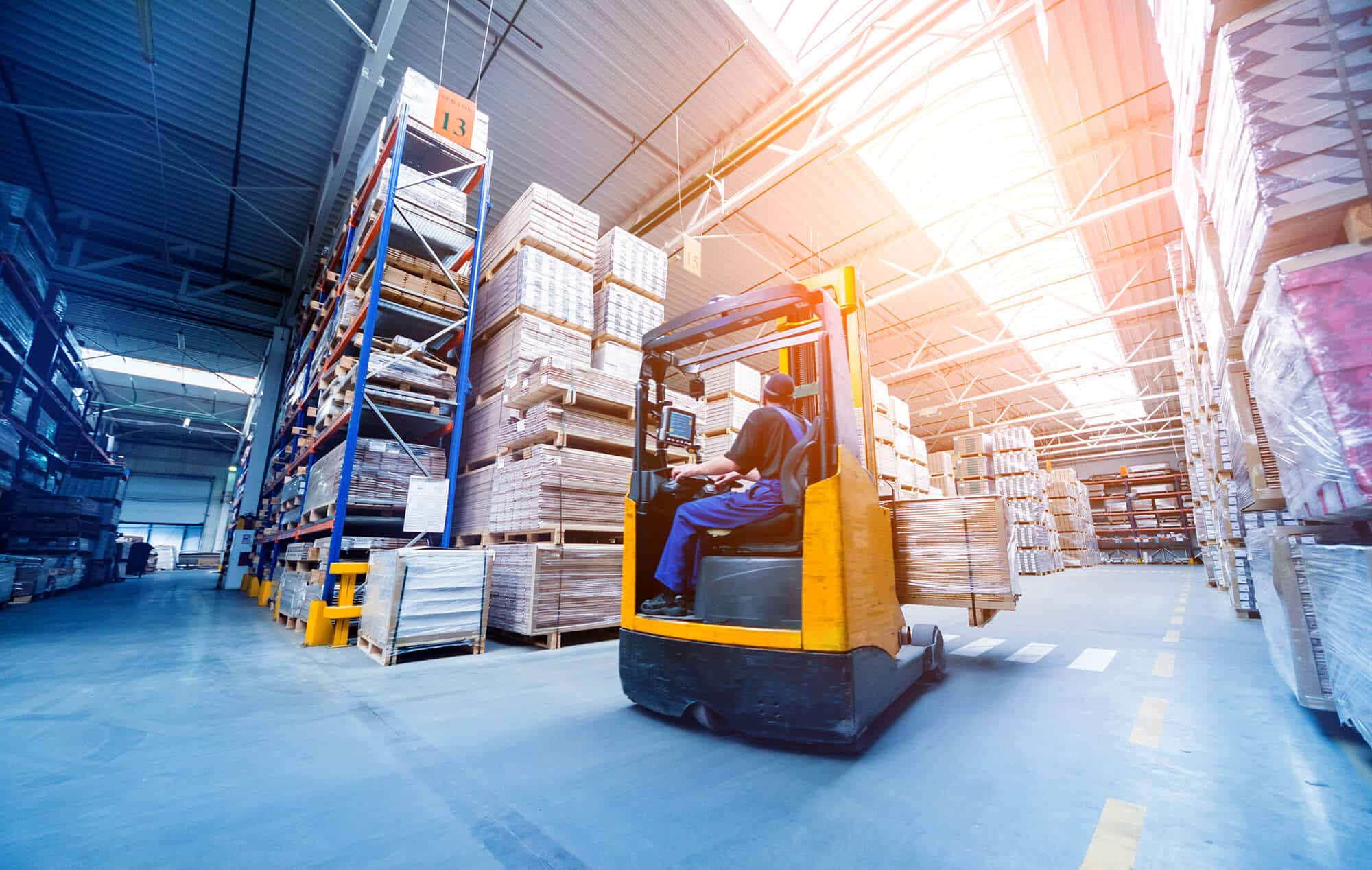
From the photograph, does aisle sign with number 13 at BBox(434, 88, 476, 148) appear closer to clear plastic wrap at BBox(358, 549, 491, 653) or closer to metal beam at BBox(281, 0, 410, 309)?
metal beam at BBox(281, 0, 410, 309)

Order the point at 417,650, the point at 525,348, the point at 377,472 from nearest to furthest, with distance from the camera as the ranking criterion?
the point at 417,650 → the point at 377,472 → the point at 525,348

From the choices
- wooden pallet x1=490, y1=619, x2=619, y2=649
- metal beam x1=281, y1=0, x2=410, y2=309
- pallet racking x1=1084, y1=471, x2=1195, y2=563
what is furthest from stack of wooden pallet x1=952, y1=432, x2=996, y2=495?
metal beam x1=281, y1=0, x2=410, y2=309

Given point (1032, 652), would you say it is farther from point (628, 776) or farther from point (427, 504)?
point (427, 504)

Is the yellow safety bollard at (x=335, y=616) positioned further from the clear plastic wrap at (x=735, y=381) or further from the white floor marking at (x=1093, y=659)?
the white floor marking at (x=1093, y=659)

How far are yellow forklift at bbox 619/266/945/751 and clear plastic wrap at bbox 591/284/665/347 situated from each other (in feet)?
11.4

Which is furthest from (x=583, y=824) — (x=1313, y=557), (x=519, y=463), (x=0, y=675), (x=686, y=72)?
(x=686, y=72)

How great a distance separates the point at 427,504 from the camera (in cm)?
486

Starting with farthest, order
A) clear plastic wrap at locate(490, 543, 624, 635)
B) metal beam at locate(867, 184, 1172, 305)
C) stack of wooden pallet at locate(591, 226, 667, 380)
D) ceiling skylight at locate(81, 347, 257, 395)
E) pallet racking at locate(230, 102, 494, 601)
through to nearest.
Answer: ceiling skylight at locate(81, 347, 257, 395)
metal beam at locate(867, 184, 1172, 305)
stack of wooden pallet at locate(591, 226, 667, 380)
pallet racking at locate(230, 102, 494, 601)
clear plastic wrap at locate(490, 543, 624, 635)

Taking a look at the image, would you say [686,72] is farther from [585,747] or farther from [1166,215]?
[1166,215]

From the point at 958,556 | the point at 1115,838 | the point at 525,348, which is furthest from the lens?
the point at 525,348

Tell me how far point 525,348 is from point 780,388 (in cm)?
349

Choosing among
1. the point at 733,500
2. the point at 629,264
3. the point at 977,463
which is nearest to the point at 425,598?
the point at 733,500

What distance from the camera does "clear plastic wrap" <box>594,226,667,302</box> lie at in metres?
6.57

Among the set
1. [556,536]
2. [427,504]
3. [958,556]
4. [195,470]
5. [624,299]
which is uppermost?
[195,470]
